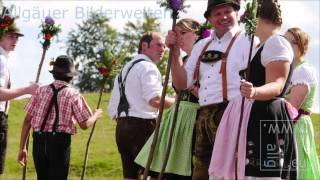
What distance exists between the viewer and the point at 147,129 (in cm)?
780

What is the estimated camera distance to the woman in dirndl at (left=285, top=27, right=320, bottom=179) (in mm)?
6945

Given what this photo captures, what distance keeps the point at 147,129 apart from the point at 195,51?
182cm

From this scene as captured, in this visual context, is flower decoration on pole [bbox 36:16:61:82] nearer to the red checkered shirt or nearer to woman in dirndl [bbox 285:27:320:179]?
the red checkered shirt

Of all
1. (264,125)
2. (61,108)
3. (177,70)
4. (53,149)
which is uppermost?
(177,70)

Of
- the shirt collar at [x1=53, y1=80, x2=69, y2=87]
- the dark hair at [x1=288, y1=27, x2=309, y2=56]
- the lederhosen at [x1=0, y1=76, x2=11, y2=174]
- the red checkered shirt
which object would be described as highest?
the dark hair at [x1=288, y1=27, x2=309, y2=56]

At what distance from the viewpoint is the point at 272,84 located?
4941mm

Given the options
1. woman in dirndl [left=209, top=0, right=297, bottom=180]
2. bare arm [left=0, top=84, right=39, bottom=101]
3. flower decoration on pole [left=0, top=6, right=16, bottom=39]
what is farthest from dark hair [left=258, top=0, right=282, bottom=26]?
flower decoration on pole [left=0, top=6, right=16, bottom=39]

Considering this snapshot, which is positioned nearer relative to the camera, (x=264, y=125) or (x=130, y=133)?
(x=264, y=125)

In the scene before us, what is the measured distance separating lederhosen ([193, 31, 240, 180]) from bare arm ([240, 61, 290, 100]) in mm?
761

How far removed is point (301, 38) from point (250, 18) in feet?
6.35

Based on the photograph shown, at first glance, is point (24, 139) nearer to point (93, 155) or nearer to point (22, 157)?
point (22, 157)

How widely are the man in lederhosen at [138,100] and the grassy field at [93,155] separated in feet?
20.6

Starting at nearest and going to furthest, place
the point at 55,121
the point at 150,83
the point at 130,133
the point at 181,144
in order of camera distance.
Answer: the point at 181,144 → the point at 55,121 → the point at 150,83 → the point at 130,133

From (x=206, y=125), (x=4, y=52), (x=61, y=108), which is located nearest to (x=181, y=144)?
(x=206, y=125)
